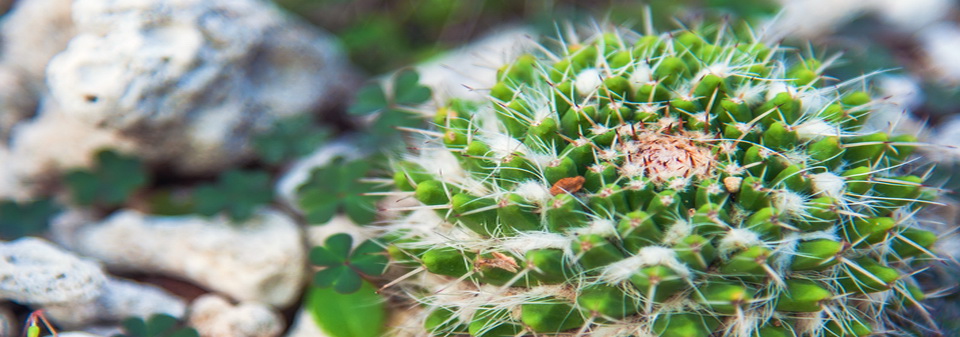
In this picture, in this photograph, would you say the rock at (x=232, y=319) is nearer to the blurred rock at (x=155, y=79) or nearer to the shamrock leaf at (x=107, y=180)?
the shamrock leaf at (x=107, y=180)

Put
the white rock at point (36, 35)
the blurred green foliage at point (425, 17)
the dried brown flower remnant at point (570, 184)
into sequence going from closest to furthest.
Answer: the dried brown flower remnant at point (570, 184)
the white rock at point (36, 35)
the blurred green foliage at point (425, 17)

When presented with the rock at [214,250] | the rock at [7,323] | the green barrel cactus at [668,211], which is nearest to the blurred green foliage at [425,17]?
the rock at [214,250]

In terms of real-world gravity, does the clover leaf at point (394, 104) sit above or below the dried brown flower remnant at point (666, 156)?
below

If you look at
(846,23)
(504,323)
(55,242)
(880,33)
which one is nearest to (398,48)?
(55,242)

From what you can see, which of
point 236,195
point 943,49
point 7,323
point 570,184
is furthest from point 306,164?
point 943,49

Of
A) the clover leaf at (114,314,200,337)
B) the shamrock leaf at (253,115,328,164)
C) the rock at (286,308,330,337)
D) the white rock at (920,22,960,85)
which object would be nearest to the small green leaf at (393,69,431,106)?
the shamrock leaf at (253,115,328,164)

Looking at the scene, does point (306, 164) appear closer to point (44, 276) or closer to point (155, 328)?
point (155, 328)
